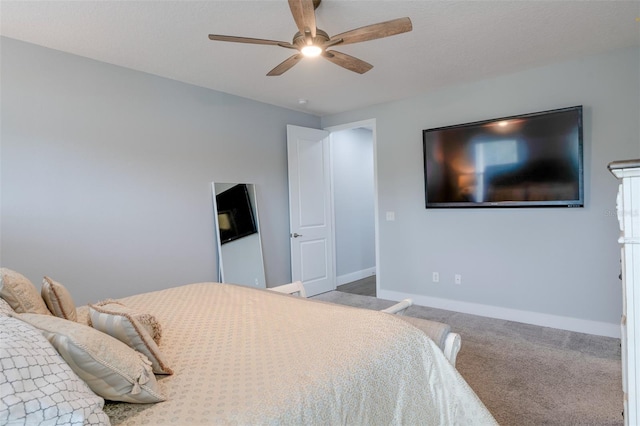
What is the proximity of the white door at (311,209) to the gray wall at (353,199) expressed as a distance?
414mm

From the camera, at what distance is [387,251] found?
4.64m

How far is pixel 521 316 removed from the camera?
362 cm

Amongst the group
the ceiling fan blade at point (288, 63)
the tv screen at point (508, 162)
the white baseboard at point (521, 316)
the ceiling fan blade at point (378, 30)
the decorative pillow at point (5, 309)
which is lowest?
the white baseboard at point (521, 316)

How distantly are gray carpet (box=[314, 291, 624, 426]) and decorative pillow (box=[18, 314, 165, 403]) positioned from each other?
1905 mm

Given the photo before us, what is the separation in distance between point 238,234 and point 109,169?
4.84ft

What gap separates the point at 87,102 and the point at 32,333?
264 centimetres

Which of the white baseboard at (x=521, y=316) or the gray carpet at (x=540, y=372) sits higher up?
the white baseboard at (x=521, y=316)

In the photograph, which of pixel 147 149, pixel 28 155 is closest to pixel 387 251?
pixel 147 149

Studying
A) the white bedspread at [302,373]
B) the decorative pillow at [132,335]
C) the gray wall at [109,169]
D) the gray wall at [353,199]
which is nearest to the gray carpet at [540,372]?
the white bedspread at [302,373]

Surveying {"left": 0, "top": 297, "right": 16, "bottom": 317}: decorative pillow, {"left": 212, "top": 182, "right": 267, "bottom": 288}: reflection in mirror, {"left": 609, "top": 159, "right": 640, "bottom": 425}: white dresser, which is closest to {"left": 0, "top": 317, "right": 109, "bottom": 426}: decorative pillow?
{"left": 0, "top": 297, "right": 16, "bottom": 317}: decorative pillow

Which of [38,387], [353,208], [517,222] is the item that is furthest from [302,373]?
[353,208]

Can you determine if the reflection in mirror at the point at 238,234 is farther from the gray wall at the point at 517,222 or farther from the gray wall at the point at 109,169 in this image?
the gray wall at the point at 517,222

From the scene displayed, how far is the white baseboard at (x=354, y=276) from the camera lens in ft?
18.3

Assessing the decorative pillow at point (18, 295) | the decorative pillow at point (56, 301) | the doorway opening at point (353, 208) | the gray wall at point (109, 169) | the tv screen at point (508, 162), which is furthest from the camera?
the doorway opening at point (353, 208)
